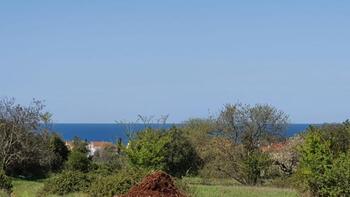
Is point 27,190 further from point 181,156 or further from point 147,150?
point 181,156

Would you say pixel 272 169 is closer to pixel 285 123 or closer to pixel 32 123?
pixel 285 123

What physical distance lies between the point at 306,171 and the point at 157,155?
17.1m

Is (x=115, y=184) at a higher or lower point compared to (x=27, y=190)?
higher

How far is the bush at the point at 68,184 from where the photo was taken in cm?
2538

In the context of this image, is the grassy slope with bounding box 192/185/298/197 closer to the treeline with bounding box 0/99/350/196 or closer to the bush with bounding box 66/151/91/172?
the treeline with bounding box 0/99/350/196

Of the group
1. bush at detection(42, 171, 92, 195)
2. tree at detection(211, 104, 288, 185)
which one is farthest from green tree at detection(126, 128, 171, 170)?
bush at detection(42, 171, 92, 195)

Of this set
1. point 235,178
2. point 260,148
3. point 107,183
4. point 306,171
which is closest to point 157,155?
point 235,178

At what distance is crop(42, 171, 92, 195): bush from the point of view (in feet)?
83.3

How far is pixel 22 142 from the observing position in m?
57.2

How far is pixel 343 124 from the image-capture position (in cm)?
4853

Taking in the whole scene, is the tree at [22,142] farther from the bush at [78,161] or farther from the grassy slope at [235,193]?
the grassy slope at [235,193]

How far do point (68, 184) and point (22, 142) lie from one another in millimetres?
32795

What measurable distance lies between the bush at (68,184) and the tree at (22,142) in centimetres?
2963

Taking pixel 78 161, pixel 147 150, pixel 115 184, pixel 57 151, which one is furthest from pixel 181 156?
pixel 115 184
